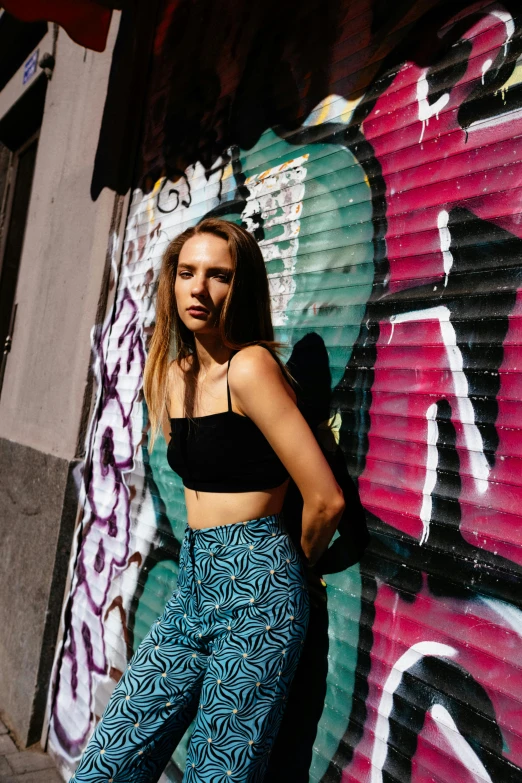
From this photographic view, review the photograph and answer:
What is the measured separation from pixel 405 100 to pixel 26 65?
4769 millimetres

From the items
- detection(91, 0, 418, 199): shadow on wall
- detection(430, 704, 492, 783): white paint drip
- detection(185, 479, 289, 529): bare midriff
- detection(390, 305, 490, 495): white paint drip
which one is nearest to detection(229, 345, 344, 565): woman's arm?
detection(185, 479, 289, 529): bare midriff

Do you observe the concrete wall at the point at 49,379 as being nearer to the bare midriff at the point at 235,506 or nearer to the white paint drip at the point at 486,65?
the bare midriff at the point at 235,506

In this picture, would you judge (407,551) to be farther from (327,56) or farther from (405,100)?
(327,56)

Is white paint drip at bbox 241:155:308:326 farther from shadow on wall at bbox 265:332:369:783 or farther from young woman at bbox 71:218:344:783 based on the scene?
young woman at bbox 71:218:344:783

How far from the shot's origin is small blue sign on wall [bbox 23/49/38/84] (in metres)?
5.48

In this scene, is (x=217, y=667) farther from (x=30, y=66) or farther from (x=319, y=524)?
(x=30, y=66)

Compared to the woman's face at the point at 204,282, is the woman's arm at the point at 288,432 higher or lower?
lower

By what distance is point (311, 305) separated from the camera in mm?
2434

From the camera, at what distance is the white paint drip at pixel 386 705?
1854 mm

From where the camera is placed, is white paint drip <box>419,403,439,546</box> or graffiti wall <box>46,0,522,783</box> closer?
graffiti wall <box>46,0,522,783</box>

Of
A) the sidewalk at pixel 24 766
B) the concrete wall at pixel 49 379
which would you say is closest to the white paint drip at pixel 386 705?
the sidewalk at pixel 24 766

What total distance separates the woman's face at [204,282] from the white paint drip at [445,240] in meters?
0.64

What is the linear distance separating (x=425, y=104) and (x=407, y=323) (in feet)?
2.27

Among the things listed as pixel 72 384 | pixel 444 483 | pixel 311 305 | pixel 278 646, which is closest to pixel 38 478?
pixel 72 384
